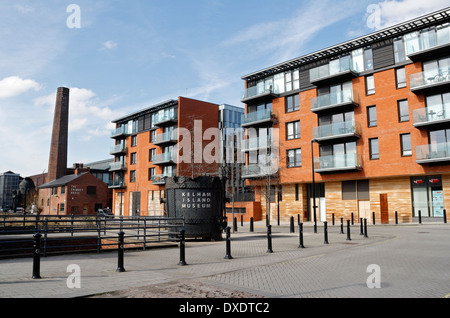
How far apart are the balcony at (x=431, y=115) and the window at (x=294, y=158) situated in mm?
10732

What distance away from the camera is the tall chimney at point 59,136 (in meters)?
60.7

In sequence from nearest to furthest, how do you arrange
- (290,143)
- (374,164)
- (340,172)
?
(374,164) → (340,172) → (290,143)

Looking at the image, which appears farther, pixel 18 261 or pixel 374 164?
pixel 374 164

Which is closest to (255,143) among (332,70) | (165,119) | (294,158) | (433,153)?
(294,158)

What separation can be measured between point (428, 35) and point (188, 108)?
28.3 meters

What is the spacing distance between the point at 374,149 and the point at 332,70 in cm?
801

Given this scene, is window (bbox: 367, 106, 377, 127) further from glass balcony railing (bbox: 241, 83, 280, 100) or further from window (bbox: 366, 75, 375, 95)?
glass balcony railing (bbox: 241, 83, 280, 100)

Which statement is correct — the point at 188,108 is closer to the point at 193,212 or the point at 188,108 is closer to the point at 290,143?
the point at 290,143

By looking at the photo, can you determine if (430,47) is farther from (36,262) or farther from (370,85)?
(36,262)

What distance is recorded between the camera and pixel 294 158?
35062mm

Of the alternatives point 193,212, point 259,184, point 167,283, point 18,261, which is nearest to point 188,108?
point 259,184

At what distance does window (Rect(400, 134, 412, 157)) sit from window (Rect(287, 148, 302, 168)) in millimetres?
9274

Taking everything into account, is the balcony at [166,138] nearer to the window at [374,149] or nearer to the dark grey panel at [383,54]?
the window at [374,149]

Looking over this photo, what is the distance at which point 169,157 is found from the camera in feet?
151
